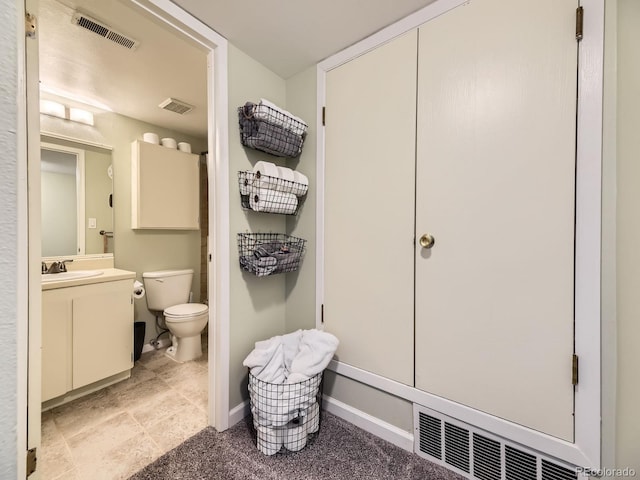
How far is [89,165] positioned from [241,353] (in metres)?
2.08

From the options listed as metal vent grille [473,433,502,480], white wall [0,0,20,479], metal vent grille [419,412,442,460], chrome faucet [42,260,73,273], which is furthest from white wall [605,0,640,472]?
chrome faucet [42,260,73,273]

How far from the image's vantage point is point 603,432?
0.95m

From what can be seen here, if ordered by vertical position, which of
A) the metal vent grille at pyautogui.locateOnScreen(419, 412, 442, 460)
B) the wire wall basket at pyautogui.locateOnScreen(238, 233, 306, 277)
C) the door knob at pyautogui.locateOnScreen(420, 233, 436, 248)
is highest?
the door knob at pyautogui.locateOnScreen(420, 233, 436, 248)

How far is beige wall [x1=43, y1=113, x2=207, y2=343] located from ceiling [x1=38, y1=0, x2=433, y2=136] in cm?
23

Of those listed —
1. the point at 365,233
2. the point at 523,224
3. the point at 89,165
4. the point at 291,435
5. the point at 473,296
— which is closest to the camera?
the point at 523,224

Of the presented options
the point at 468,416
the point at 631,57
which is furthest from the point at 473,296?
the point at 631,57

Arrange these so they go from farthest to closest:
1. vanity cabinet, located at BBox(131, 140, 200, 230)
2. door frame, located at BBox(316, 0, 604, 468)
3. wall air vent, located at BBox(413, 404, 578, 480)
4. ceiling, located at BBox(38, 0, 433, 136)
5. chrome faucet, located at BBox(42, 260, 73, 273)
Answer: vanity cabinet, located at BBox(131, 140, 200, 230)
chrome faucet, located at BBox(42, 260, 73, 273)
ceiling, located at BBox(38, 0, 433, 136)
wall air vent, located at BBox(413, 404, 578, 480)
door frame, located at BBox(316, 0, 604, 468)

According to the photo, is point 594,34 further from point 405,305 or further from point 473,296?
point 405,305

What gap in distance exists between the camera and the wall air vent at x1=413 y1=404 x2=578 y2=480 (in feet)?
3.45

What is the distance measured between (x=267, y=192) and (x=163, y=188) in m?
1.68

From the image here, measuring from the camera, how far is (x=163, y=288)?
8.40 feet

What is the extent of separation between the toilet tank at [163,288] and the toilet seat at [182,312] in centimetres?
16

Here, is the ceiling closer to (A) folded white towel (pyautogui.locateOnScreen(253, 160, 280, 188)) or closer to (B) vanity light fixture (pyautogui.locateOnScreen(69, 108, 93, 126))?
(B) vanity light fixture (pyautogui.locateOnScreen(69, 108, 93, 126))

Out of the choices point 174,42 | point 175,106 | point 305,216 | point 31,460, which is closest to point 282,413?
point 31,460
